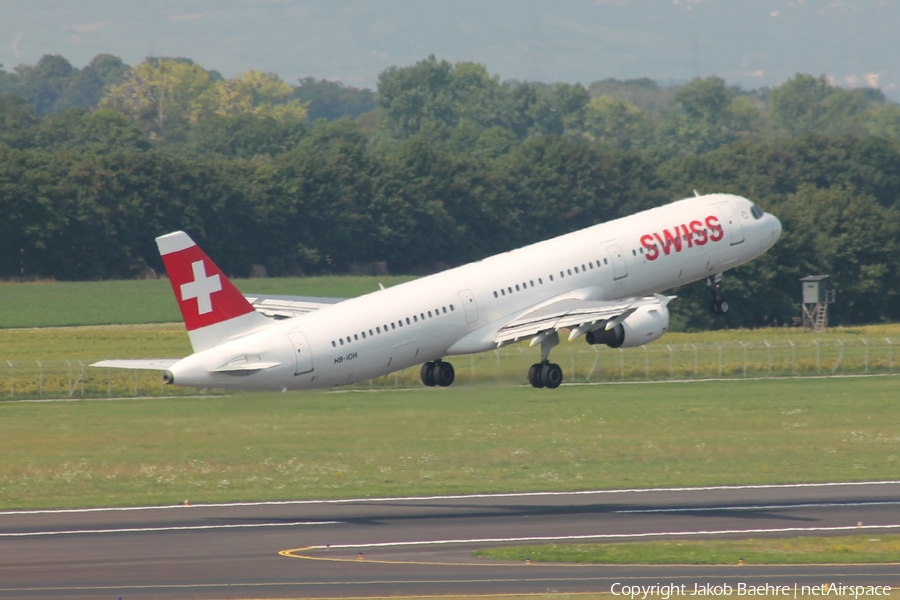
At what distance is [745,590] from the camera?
1957 inches

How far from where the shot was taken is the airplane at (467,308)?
57125 millimetres

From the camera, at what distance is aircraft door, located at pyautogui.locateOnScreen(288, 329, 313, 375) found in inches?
2270

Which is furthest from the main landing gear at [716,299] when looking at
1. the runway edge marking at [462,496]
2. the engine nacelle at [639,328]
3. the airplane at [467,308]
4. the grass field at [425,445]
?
the grass field at [425,445]

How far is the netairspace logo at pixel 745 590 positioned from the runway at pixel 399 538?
0.63 metres

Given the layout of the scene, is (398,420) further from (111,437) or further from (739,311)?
(739,311)

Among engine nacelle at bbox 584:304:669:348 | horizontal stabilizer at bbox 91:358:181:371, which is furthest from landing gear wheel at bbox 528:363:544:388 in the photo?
horizontal stabilizer at bbox 91:358:181:371

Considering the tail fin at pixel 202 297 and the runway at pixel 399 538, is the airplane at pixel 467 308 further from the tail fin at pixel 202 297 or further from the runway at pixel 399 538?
the runway at pixel 399 538

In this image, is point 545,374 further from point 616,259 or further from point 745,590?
point 745,590

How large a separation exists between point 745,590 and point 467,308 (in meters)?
17.6

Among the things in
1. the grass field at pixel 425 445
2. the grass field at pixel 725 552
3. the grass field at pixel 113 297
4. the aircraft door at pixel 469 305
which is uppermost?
the grass field at pixel 113 297

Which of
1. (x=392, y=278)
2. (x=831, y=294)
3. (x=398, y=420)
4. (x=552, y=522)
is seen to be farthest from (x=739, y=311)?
(x=552, y=522)

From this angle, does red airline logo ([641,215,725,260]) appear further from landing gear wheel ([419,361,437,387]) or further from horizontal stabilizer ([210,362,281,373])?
horizontal stabilizer ([210,362,281,373])

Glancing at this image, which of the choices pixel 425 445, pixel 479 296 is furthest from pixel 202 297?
pixel 425 445

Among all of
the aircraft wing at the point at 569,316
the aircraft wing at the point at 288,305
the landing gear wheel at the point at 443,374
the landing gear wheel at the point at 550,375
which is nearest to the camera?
the aircraft wing at the point at 569,316
